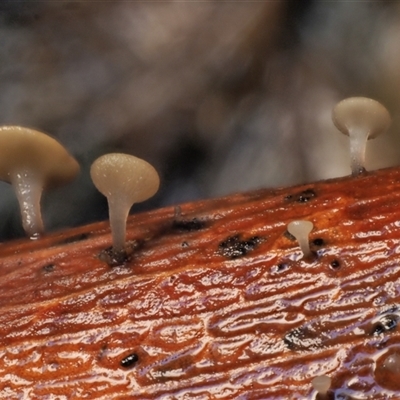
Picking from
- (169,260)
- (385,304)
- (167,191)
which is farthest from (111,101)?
(385,304)

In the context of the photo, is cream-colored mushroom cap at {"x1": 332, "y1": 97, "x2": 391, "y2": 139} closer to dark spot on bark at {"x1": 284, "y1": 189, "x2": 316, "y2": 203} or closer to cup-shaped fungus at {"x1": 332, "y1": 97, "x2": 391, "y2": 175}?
cup-shaped fungus at {"x1": 332, "y1": 97, "x2": 391, "y2": 175}

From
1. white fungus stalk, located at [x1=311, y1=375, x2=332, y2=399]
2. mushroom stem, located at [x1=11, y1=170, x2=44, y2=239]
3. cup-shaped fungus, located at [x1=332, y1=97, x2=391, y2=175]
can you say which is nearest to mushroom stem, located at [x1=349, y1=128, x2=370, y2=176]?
cup-shaped fungus, located at [x1=332, y1=97, x2=391, y2=175]

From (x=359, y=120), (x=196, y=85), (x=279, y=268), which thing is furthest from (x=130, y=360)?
(x=196, y=85)

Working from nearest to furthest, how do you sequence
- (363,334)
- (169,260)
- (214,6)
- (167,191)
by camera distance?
(363,334) < (169,260) < (214,6) < (167,191)

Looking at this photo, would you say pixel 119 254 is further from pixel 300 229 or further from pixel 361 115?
pixel 361 115

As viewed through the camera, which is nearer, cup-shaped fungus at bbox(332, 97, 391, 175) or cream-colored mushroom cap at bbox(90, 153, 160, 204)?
cream-colored mushroom cap at bbox(90, 153, 160, 204)

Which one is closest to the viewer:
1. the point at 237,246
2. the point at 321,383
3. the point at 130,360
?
the point at 321,383

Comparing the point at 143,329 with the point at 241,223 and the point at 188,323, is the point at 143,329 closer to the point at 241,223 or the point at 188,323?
the point at 188,323
